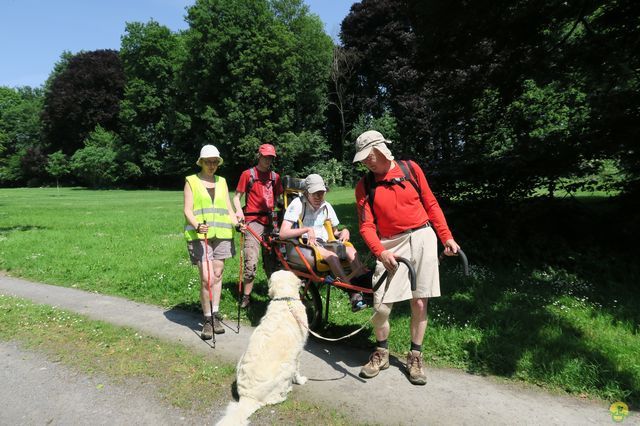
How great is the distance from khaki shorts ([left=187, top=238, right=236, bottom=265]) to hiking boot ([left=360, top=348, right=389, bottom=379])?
2260 mm

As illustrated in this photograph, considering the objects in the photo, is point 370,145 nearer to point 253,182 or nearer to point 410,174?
point 410,174

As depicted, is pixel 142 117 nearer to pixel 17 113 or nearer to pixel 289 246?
pixel 17 113

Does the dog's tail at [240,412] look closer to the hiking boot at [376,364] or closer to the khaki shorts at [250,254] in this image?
the hiking boot at [376,364]

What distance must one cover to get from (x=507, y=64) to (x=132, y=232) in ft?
37.6

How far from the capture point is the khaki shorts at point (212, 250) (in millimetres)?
5086

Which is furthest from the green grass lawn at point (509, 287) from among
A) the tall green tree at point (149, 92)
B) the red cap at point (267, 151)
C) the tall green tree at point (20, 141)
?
the tall green tree at point (20, 141)

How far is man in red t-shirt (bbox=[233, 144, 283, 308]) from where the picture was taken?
603 cm

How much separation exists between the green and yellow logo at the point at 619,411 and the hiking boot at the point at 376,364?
6.43 feet

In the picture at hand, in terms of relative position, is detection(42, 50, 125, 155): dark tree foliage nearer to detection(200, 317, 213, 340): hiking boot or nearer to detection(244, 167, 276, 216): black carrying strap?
detection(244, 167, 276, 216): black carrying strap

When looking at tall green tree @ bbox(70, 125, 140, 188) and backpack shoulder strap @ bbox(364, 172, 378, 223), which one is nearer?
backpack shoulder strap @ bbox(364, 172, 378, 223)

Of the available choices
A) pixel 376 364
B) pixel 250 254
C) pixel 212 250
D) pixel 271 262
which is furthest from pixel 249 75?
pixel 376 364

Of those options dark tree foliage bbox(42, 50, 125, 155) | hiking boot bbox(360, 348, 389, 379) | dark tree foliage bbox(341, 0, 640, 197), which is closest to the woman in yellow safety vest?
hiking boot bbox(360, 348, 389, 379)

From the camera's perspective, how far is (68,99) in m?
50.8

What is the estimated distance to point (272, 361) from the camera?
3469mm
